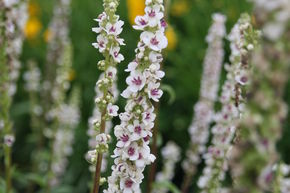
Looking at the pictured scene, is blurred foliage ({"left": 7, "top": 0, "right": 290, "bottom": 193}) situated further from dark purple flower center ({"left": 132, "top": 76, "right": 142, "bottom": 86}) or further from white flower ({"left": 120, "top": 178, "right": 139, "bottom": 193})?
dark purple flower center ({"left": 132, "top": 76, "right": 142, "bottom": 86})

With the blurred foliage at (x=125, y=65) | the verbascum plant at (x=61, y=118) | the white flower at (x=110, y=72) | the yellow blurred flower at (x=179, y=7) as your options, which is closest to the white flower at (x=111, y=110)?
the white flower at (x=110, y=72)

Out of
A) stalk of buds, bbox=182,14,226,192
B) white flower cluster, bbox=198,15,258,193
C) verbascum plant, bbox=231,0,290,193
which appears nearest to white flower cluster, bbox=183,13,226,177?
stalk of buds, bbox=182,14,226,192

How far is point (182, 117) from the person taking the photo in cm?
603

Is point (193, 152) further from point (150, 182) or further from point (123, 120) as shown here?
point (123, 120)

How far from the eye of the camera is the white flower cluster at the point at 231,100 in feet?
8.73

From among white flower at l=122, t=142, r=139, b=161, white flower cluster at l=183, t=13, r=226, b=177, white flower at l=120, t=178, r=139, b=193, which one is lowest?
white flower at l=120, t=178, r=139, b=193

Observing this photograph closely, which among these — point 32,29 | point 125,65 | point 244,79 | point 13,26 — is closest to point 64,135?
point 13,26

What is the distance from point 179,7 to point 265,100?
615 centimetres

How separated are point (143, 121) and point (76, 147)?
399 centimetres

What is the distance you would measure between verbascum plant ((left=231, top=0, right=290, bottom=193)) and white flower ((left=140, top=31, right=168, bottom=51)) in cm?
79

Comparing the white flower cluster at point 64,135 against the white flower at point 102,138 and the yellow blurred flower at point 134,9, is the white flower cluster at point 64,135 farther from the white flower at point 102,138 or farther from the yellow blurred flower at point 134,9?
the yellow blurred flower at point 134,9

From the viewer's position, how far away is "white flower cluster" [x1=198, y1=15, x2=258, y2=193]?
2.66 metres

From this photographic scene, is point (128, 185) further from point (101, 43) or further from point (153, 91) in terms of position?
point (101, 43)

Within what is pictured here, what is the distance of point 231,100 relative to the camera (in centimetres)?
295
